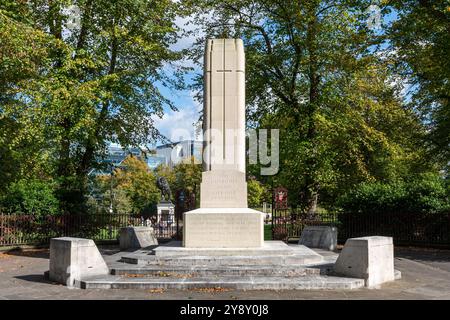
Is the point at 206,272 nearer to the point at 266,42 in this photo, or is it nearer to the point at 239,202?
the point at 239,202

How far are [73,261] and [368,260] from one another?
20.6 ft

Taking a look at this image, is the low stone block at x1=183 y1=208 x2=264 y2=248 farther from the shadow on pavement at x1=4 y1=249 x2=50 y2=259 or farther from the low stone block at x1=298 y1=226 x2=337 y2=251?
the shadow on pavement at x1=4 y1=249 x2=50 y2=259

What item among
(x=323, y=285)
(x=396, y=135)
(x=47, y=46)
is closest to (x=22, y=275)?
(x=323, y=285)

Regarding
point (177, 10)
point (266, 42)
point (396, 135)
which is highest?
point (177, 10)

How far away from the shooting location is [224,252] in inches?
432

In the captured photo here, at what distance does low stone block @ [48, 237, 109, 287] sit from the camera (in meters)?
9.30

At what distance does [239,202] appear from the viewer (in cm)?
1211

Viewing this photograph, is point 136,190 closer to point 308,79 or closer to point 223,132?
point 308,79

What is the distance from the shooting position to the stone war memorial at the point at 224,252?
9.02m

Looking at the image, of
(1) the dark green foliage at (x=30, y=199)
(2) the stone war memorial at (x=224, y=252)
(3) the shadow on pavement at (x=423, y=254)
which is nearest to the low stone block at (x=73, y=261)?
(2) the stone war memorial at (x=224, y=252)

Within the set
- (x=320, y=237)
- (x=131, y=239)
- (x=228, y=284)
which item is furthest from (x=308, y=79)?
(x=228, y=284)

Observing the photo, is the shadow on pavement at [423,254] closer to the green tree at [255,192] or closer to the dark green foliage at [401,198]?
the dark green foliage at [401,198]

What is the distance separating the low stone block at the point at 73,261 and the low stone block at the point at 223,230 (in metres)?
2.45

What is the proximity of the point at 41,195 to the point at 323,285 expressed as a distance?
14.7m
